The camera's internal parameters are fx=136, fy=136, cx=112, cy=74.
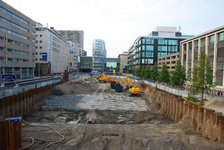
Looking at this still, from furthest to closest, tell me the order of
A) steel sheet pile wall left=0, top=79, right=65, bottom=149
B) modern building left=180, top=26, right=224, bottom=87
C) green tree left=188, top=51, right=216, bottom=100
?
1. modern building left=180, top=26, right=224, bottom=87
2. green tree left=188, top=51, right=216, bottom=100
3. steel sheet pile wall left=0, top=79, right=65, bottom=149

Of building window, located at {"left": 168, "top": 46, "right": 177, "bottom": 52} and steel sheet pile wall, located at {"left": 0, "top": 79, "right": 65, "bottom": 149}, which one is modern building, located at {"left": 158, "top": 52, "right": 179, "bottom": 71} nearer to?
building window, located at {"left": 168, "top": 46, "right": 177, "bottom": 52}

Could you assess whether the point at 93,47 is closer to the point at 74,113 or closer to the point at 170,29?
the point at 170,29

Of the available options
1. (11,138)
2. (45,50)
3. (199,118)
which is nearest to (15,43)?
(45,50)

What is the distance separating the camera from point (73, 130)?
1124 cm

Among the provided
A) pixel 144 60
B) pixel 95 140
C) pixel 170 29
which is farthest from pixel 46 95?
pixel 170 29

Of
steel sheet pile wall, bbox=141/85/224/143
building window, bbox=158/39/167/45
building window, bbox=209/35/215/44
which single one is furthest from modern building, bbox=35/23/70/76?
steel sheet pile wall, bbox=141/85/224/143

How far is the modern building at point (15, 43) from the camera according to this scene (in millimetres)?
41438

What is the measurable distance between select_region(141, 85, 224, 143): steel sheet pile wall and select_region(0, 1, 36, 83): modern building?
43877mm

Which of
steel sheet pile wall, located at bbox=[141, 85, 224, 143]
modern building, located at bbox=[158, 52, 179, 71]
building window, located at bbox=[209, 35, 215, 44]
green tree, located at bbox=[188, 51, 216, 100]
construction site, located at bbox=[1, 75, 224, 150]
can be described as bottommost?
construction site, located at bbox=[1, 75, 224, 150]

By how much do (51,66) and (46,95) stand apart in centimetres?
5875

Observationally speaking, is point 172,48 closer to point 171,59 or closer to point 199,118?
point 171,59

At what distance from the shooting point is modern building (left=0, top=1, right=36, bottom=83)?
41.4 metres

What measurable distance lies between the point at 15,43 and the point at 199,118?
183ft

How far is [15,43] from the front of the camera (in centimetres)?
4697
